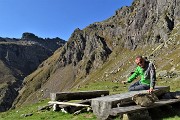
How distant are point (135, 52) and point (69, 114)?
Answer: 17412cm

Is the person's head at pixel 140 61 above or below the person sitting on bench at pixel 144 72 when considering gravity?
above

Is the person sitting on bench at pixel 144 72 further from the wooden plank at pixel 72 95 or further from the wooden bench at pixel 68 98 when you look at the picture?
the wooden plank at pixel 72 95

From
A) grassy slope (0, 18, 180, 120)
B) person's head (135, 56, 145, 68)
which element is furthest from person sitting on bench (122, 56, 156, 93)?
grassy slope (0, 18, 180, 120)

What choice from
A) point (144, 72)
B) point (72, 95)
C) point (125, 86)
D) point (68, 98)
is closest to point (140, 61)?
point (144, 72)

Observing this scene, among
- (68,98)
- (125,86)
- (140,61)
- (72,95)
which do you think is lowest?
(68,98)

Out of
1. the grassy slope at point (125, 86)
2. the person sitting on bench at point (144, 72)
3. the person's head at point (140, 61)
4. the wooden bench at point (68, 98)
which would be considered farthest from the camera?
the wooden bench at point (68, 98)

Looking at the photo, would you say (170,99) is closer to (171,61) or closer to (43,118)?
(43,118)

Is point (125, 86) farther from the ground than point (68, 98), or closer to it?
farther from the ground

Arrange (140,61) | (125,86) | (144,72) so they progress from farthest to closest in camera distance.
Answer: (125,86) → (144,72) → (140,61)

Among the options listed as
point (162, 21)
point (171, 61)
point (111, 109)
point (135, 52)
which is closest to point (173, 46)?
point (171, 61)

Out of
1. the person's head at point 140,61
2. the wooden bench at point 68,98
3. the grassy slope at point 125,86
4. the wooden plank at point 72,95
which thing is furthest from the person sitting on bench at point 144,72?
the wooden plank at point 72,95

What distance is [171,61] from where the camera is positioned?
112625 millimetres

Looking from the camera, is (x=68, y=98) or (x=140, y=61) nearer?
(x=140, y=61)

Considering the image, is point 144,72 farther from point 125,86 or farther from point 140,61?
point 125,86
